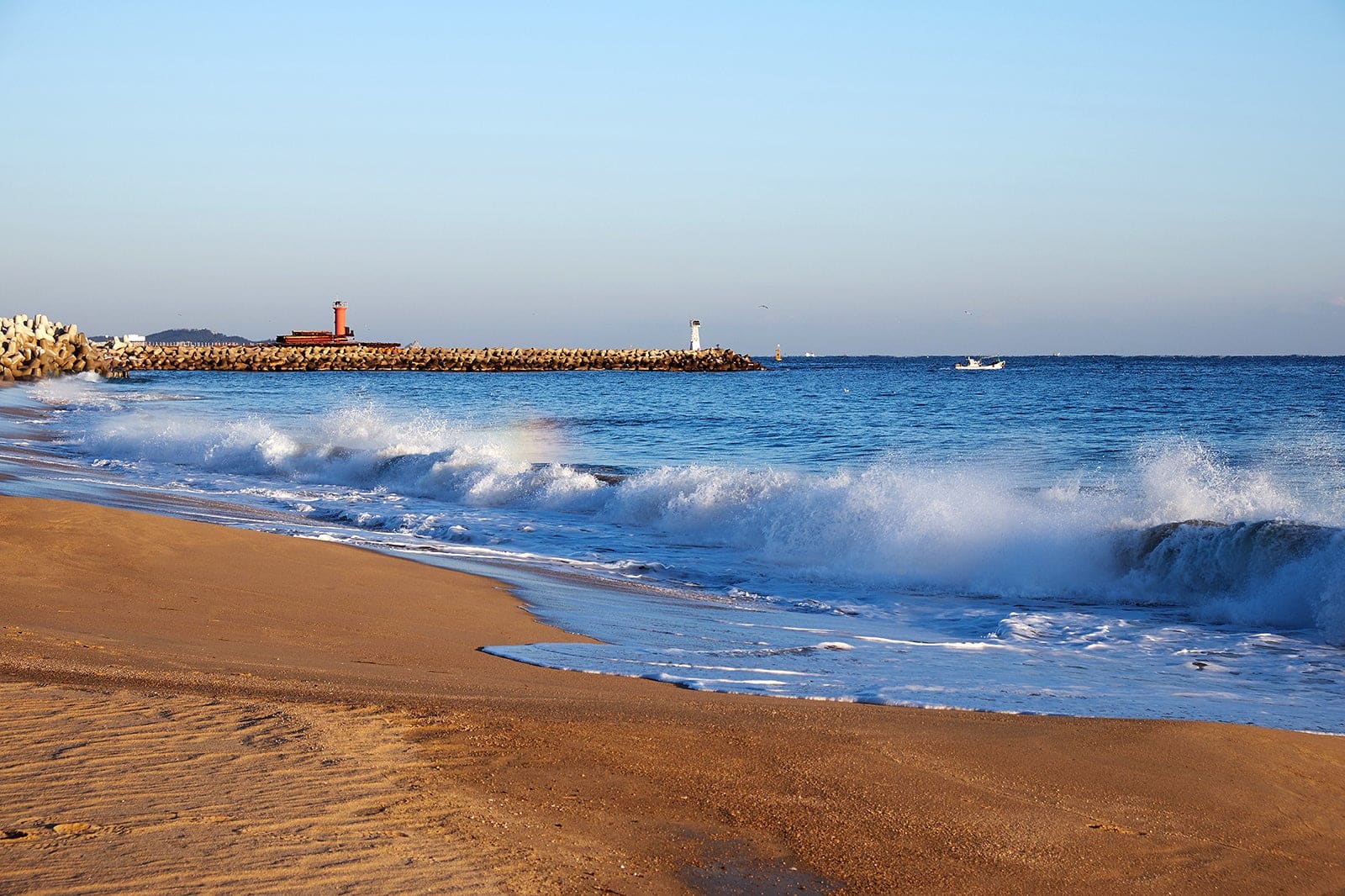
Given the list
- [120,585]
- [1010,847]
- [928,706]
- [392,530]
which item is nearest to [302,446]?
[392,530]

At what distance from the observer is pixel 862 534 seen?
12523 mm

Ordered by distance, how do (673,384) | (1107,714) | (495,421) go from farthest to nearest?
(673,384) → (495,421) → (1107,714)

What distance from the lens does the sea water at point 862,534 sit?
21.9 ft

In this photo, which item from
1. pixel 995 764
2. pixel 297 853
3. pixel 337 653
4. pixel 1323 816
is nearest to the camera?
pixel 297 853

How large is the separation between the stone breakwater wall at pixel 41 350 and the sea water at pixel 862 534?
20.6 metres

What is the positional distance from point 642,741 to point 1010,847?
158 centimetres

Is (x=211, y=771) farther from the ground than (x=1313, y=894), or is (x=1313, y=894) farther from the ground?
(x=211, y=771)

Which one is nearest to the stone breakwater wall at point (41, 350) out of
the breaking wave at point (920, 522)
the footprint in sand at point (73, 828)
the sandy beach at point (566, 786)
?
the breaking wave at point (920, 522)

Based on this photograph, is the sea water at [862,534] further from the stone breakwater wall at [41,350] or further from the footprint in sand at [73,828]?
the stone breakwater wall at [41,350]

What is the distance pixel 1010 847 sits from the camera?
375 cm

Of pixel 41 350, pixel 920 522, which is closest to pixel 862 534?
pixel 920 522

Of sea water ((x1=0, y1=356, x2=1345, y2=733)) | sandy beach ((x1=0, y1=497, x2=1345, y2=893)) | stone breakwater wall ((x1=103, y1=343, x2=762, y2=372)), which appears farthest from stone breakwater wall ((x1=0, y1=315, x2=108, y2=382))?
sandy beach ((x1=0, y1=497, x2=1345, y2=893))

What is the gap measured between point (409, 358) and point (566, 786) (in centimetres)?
8125

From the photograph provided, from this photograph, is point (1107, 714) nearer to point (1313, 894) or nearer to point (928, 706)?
point (928, 706)
